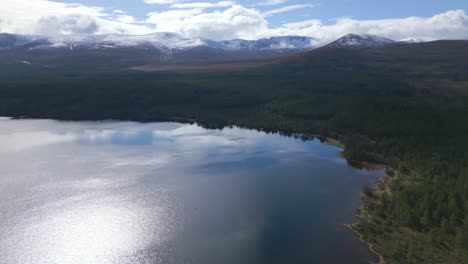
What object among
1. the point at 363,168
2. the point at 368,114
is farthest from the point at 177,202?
the point at 368,114

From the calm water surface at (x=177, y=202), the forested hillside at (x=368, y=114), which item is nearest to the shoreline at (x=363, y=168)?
the forested hillside at (x=368, y=114)

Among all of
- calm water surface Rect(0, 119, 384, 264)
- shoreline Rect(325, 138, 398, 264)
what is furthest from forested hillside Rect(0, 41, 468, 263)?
calm water surface Rect(0, 119, 384, 264)

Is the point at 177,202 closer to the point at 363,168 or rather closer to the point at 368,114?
the point at 363,168

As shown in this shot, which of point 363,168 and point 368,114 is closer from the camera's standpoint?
point 363,168

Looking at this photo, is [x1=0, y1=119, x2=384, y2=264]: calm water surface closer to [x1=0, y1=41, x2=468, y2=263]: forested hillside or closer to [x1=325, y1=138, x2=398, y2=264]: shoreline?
[x1=325, y1=138, x2=398, y2=264]: shoreline

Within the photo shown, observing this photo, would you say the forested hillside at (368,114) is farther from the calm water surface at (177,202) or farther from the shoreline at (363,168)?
the calm water surface at (177,202)

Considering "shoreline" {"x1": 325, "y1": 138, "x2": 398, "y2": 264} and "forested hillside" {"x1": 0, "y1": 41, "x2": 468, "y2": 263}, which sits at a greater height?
"forested hillside" {"x1": 0, "y1": 41, "x2": 468, "y2": 263}

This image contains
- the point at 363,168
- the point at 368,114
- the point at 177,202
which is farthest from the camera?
the point at 368,114

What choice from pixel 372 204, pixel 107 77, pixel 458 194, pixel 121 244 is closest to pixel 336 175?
pixel 372 204

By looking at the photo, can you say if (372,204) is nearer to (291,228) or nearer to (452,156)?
(291,228)
